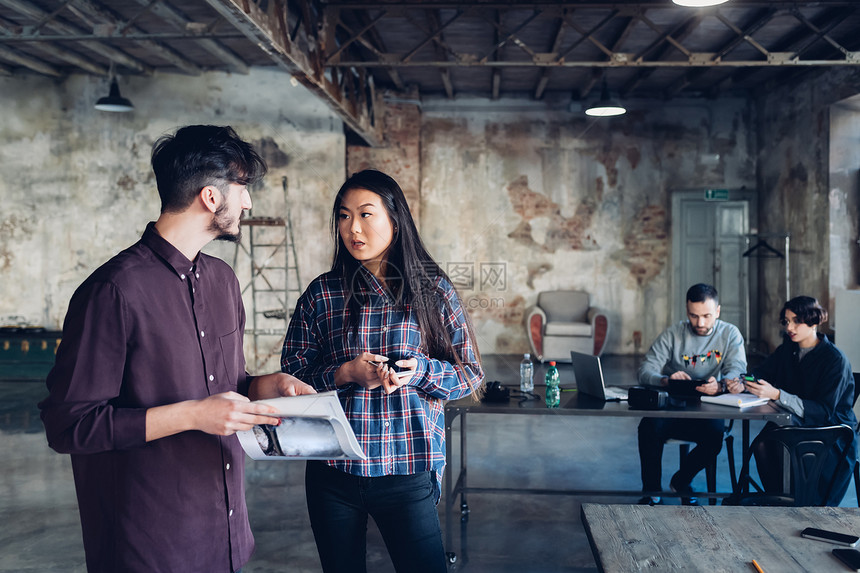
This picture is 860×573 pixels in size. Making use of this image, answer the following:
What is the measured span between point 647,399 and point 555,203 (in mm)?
6605

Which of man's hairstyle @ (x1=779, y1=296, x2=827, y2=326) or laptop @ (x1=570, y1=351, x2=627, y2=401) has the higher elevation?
man's hairstyle @ (x1=779, y1=296, x2=827, y2=326)

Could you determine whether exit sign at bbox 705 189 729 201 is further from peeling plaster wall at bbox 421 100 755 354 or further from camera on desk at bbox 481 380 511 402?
camera on desk at bbox 481 380 511 402

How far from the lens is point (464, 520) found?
357cm

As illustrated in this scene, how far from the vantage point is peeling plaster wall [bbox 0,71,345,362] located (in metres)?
8.22

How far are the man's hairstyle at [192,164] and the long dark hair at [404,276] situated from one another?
0.44 metres

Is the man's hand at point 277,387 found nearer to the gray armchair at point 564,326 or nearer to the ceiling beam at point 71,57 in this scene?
the ceiling beam at point 71,57

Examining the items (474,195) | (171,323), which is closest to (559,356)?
(474,195)

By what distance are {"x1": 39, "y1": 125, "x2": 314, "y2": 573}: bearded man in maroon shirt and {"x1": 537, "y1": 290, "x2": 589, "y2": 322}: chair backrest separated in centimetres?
814

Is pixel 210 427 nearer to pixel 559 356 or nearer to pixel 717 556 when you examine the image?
pixel 717 556

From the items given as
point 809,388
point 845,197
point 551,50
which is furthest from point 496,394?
point 845,197

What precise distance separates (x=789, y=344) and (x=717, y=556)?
8.08 ft

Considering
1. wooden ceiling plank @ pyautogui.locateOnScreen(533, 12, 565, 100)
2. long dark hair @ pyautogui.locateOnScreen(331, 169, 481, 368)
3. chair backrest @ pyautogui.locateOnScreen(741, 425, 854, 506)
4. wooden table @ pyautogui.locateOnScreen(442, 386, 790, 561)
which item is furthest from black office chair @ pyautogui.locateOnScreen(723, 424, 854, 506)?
wooden ceiling plank @ pyautogui.locateOnScreen(533, 12, 565, 100)

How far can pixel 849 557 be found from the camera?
1446 mm

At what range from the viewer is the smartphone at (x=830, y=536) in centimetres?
154
